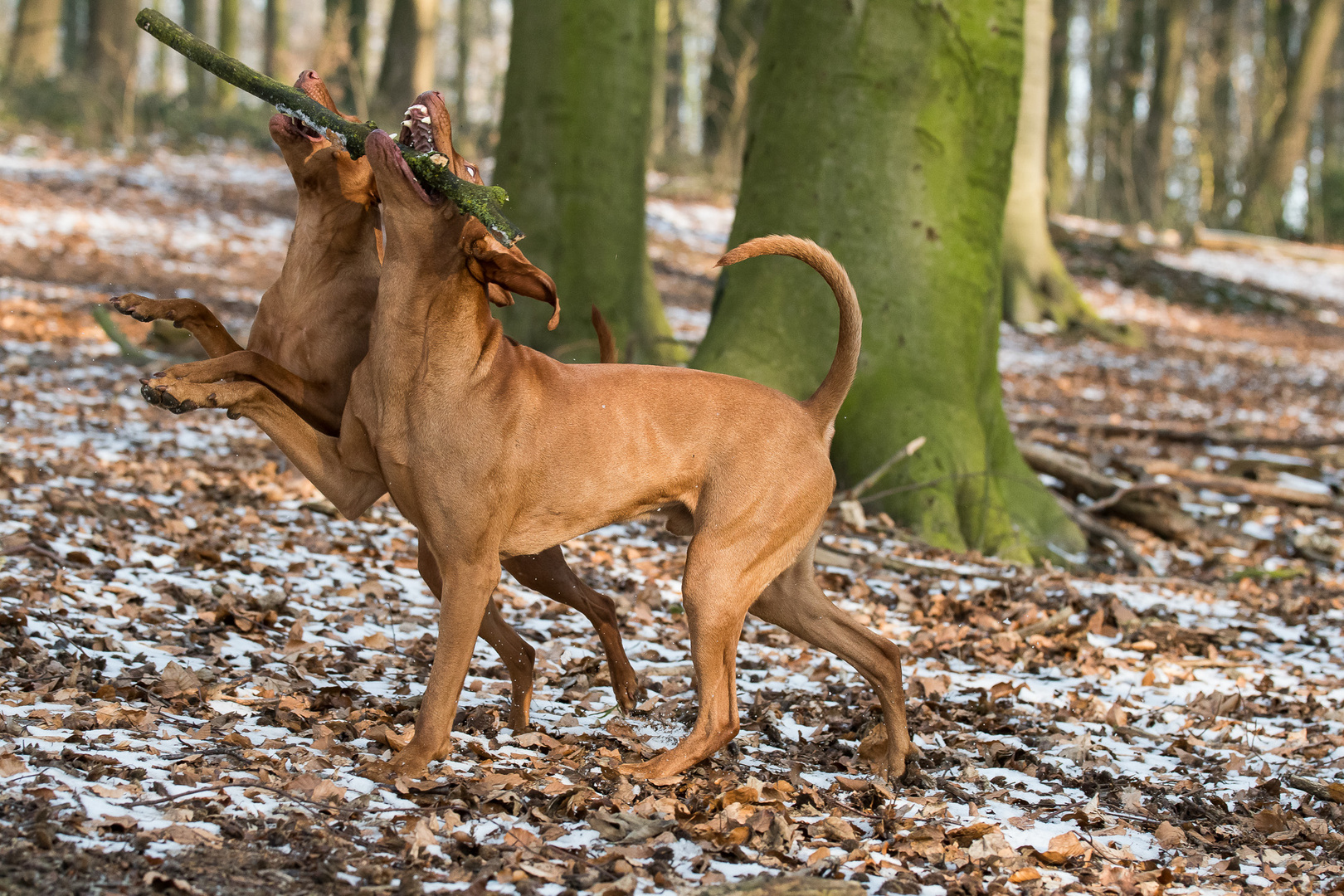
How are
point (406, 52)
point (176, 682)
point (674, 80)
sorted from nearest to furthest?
1. point (176, 682)
2. point (406, 52)
3. point (674, 80)

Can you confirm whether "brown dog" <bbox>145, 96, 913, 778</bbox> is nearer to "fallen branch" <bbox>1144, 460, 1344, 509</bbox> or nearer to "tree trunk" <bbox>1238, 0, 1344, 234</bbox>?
"fallen branch" <bbox>1144, 460, 1344, 509</bbox>

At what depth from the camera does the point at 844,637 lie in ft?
13.6

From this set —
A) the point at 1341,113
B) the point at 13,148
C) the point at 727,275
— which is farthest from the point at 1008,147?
the point at 1341,113

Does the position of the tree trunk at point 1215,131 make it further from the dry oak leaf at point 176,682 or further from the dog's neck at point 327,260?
the dry oak leaf at point 176,682

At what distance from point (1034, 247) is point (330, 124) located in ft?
43.8

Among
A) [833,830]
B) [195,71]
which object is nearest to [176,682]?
[833,830]

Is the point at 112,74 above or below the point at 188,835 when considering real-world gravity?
above

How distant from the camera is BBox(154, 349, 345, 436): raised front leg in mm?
3564

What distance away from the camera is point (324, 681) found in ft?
14.4

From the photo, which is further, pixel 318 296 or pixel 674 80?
pixel 674 80

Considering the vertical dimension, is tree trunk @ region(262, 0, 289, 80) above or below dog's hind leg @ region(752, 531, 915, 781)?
above

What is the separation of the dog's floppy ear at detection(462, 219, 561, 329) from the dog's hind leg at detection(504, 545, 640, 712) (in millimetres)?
1229

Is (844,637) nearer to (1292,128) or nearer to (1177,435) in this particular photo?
(1177,435)

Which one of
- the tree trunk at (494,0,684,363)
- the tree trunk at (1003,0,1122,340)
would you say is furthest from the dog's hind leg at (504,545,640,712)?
the tree trunk at (1003,0,1122,340)
